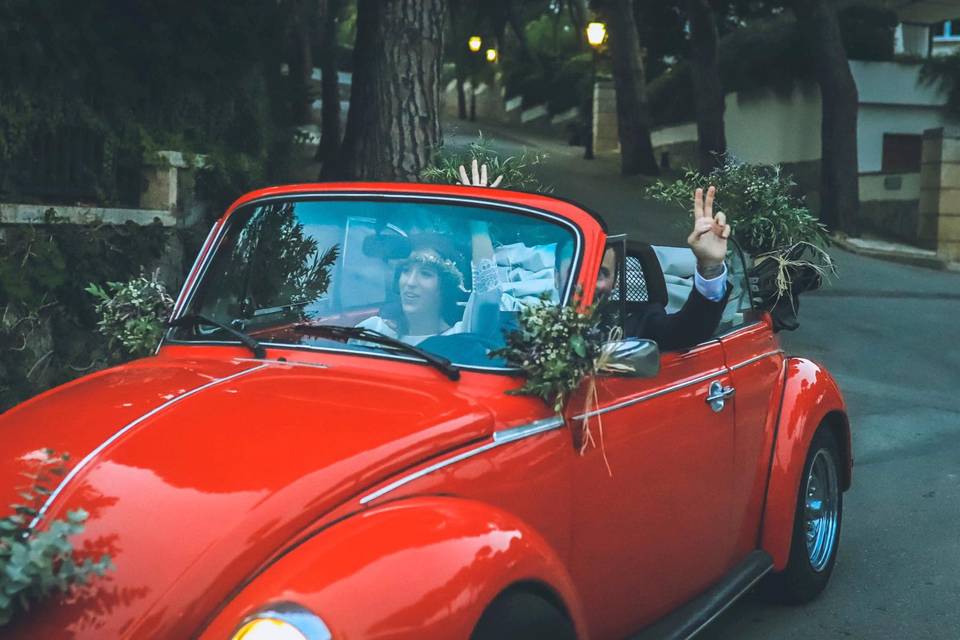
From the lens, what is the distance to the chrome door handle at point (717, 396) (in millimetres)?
4480

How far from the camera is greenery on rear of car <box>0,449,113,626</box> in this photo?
8.36 feet

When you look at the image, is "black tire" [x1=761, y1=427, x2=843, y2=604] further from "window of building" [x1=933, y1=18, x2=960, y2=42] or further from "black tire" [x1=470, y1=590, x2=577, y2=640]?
"window of building" [x1=933, y1=18, x2=960, y2=42]

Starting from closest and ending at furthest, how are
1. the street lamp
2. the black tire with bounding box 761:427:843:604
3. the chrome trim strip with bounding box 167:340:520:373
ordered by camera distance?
the chrome trim strip with bounding box 167:340:520:373
the black tire with bounding box 761:427:843:604
the street lamp

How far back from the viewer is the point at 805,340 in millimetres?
13320

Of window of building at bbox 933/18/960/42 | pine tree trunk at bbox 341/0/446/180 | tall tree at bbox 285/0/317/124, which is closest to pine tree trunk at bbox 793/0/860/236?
tall tree at bbox 285/0/317/124

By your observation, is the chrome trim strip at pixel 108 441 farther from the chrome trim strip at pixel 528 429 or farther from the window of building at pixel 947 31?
the window of building at pixel 947 31

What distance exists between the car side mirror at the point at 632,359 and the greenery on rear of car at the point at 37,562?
159 cm

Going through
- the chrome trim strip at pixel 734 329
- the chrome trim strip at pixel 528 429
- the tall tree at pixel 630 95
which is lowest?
the chrome trim strip at pixel 528 429

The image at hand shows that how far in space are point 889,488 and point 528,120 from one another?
128ft

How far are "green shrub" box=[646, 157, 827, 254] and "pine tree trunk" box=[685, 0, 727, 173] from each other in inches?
704

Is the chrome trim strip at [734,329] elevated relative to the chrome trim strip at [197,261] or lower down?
lower down

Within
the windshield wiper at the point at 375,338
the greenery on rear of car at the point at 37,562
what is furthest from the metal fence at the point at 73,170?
the greenery on rear of car at the point at 37,562

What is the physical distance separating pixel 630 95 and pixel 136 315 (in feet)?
75.0

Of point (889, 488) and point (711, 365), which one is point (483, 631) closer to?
point (711, 365)
